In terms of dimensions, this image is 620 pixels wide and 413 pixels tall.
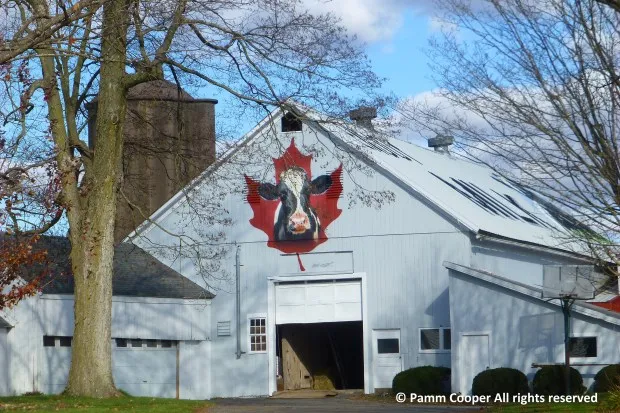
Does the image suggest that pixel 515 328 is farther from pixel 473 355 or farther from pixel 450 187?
pixel 450 187

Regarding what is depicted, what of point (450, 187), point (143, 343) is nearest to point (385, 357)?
point (450, 187)

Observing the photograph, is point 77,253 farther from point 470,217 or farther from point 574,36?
point 470,217

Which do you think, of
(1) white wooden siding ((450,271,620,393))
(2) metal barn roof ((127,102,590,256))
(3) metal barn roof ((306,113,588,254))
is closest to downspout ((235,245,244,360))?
(2) metal barn roof ((127,102,590,256))

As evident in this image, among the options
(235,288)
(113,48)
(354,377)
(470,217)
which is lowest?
(354,377)

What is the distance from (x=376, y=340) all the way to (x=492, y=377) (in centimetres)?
517

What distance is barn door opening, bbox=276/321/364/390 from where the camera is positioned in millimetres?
33281

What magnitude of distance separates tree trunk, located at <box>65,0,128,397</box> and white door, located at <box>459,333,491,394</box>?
11597mm

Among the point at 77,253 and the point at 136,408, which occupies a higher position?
the point at 77,253

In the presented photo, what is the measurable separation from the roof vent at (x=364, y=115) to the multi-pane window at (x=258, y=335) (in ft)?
38.6

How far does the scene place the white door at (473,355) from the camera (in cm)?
2841

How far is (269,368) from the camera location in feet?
105

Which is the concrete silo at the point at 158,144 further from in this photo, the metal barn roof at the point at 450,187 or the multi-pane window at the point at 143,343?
the multi-pane window at the point at 143,343

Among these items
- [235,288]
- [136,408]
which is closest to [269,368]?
[235,288]

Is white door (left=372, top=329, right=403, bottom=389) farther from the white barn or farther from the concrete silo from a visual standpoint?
the concrete silo
